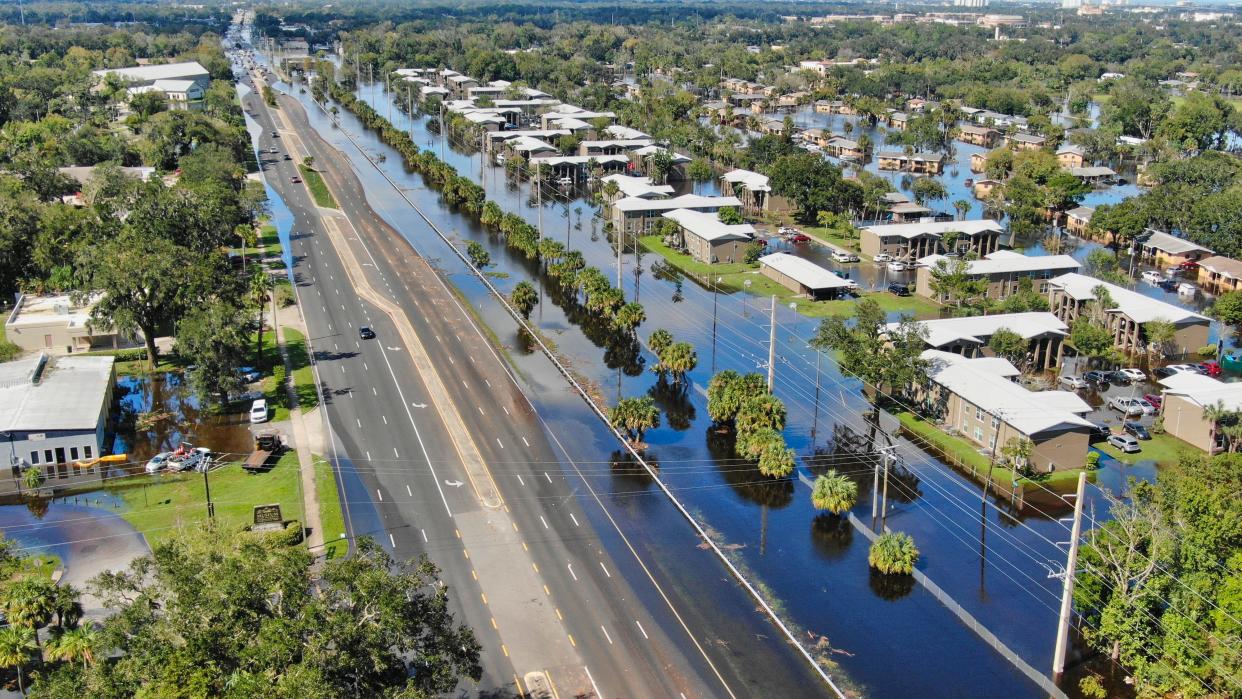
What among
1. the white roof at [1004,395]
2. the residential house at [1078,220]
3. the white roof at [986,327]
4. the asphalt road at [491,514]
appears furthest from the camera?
the residential house at [1078,220]

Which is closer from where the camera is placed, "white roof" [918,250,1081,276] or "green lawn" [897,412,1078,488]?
"green lawn" [897,412,1078,488]

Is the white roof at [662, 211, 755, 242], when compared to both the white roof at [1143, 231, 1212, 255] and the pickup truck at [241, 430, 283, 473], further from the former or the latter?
the pickup truck at [241, 430, 283, 473]

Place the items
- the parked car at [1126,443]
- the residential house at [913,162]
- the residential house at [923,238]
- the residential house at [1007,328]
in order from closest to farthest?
the parked car at [1126,443] → the residential house at [1007,328] → the residential house at [923,238] → the residential house at [913,162]

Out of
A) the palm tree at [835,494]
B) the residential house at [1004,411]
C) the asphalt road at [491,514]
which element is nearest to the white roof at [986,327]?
the residential house at [1004,411]

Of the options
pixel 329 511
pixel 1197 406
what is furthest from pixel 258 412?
pixel 1197 406

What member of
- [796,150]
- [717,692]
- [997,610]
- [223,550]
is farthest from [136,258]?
[796,150]

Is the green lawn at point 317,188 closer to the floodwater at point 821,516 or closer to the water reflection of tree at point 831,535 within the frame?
the floodwater at point 821,516

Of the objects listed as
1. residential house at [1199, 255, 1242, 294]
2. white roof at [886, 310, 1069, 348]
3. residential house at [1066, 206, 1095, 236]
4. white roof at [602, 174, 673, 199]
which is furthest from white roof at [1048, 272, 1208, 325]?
white roof at [602, 174, 673, 199]
